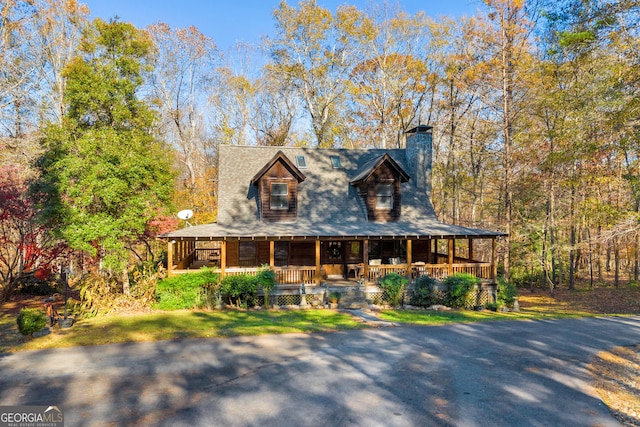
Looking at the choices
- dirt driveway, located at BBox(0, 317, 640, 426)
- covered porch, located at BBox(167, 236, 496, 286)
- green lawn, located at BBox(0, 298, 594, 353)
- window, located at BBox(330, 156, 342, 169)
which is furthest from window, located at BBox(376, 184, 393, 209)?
dirt driveway, located at BBox(0, 317, 640, 426)

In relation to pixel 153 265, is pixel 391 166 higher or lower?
higher

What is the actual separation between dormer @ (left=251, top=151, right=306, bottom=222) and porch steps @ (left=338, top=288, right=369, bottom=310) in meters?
4.91

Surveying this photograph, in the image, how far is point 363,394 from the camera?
7.45 meters

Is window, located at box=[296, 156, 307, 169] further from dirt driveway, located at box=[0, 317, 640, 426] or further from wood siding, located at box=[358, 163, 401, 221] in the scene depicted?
dirt driveway, located at box=[0, 317, 640, 426]

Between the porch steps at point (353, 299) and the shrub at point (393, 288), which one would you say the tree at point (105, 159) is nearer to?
the porch steps at point (353, 299)

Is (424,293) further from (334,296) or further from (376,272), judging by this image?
(334,296)

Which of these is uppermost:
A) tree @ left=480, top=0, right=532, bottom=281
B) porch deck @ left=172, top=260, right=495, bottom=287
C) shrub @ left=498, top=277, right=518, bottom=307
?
tree @ left=480, top=0, right=532, bottom=281

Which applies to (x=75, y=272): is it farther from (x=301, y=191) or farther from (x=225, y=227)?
(x=301, y=191)

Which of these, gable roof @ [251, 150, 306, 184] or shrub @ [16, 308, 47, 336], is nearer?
shrub @ [16, 308, 47, 336]

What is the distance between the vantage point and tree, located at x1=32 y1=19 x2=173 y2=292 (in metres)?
14.8

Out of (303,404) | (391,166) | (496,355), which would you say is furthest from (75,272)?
(496,355)

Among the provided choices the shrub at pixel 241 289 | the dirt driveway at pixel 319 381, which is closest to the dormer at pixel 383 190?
the shrub at pixel 241 289

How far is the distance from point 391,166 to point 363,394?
1490 cm

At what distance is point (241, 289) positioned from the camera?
16016mm
